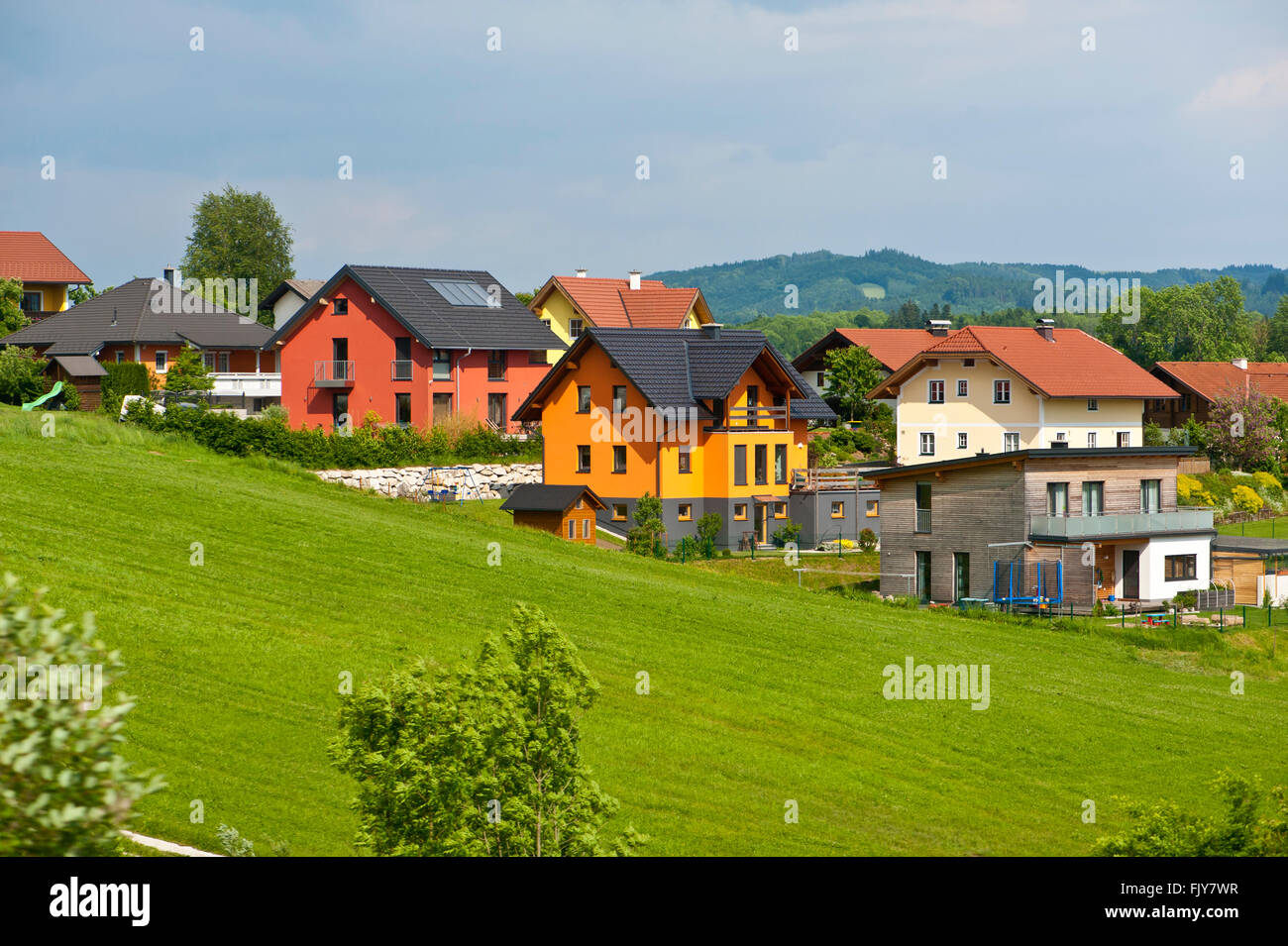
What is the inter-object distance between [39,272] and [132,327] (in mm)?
25156

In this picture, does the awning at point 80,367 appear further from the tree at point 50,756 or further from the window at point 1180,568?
the tree at point 50,756

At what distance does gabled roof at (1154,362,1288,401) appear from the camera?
88.4 m

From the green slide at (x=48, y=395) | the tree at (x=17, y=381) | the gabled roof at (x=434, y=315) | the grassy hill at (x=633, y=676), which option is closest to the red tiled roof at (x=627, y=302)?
the gabled roof at (x=434, y=315)

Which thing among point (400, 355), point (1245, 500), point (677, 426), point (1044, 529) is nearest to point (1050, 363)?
point (1245, 500)

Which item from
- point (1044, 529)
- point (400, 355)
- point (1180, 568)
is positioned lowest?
point (1180, 568)

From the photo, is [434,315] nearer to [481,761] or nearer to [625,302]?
[625,302]

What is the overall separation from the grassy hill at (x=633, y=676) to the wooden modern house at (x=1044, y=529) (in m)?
5.97

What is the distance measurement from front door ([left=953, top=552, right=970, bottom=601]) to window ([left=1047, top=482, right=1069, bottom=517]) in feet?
10.5

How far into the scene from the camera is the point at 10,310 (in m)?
75.4

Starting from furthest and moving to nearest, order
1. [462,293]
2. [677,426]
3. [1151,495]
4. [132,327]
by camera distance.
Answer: [132,327] → [462,293] → [677,426] → [1151,495]

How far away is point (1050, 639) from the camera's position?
117ft

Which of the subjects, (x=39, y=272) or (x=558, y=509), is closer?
(x=558, y=509)

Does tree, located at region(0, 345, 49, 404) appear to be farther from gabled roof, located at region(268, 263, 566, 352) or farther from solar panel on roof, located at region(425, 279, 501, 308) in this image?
solar panel on roof, located at region(425, 279, 501, 308)
